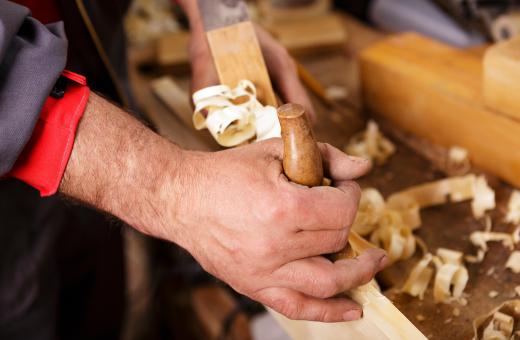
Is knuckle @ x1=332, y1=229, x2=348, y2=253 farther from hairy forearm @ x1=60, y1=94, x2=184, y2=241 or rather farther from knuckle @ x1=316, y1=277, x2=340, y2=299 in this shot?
hairy forearm @ x1=60, y1=94, x2=184, y2=241

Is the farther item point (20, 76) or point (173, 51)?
point (173, 51)

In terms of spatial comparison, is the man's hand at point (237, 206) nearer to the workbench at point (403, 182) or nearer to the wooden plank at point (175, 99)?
the workbench at point (403, 182)

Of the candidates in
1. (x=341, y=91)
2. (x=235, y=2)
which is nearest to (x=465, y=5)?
(x=341, y=91)

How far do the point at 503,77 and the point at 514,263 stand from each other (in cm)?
34

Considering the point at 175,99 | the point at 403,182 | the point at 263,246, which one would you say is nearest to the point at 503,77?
the point at 403,182

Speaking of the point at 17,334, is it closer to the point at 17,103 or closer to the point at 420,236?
the point at 17,103

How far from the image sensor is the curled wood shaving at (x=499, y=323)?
2.39 feet

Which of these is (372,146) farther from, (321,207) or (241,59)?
(321,207)

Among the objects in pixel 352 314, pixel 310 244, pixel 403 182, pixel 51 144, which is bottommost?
pixel 403 182

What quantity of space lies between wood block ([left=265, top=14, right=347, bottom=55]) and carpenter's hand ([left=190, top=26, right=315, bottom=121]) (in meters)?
0.65

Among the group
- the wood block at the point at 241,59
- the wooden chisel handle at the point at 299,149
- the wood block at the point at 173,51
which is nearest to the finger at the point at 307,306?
the wooden chisel handle at the point at 299,149

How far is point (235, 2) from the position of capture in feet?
3.22

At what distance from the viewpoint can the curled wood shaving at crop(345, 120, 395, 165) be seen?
3.87ft

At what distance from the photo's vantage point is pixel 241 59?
36.8 inches
